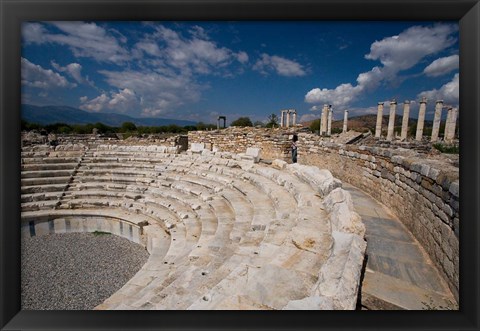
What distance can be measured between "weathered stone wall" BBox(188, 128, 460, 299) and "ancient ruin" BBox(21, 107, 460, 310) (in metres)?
0.03

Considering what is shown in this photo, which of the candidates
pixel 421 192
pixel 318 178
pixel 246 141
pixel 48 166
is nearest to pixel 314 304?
pixel 421 192

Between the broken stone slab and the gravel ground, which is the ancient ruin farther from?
the gravel ground

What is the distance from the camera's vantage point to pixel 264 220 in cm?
533

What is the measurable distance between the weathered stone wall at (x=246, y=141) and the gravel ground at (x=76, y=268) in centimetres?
985

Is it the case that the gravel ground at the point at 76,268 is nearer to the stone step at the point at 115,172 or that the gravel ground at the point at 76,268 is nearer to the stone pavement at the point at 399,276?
the stone step at the point at 115,172

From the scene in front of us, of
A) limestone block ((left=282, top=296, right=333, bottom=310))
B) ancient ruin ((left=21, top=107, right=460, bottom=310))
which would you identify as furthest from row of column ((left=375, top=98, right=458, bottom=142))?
limestone block ((left=282, top=296, right=333, bottom=310))

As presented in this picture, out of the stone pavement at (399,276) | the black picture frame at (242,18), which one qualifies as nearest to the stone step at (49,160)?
the black picture frame at (242,18)

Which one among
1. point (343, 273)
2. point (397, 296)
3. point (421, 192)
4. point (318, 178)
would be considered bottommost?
point (397, 296)

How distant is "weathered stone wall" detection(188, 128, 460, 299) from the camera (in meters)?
2.90

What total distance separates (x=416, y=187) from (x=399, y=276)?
1.99 meters

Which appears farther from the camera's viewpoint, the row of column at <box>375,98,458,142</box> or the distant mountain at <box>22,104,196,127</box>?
the row of column at <box>375,98,458,142</box>

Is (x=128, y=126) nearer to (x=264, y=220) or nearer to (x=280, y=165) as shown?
(x=280, y=165)

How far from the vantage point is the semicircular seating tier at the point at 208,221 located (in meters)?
2.46
